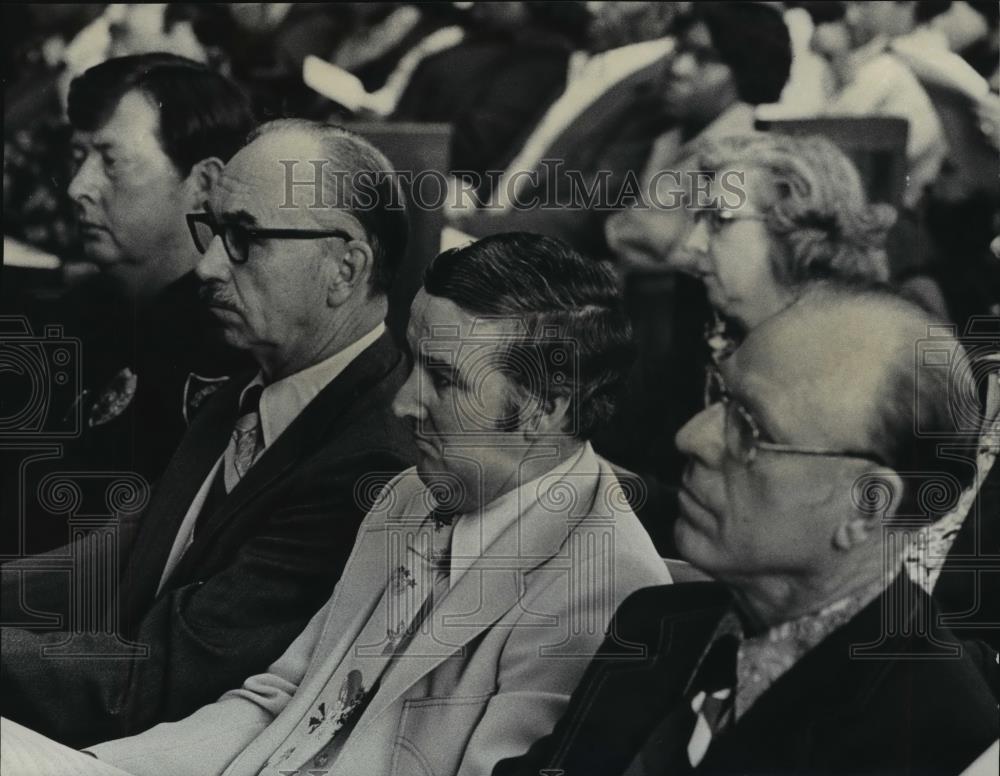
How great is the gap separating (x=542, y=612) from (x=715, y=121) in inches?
49.0

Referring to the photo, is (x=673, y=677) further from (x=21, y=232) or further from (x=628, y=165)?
(x=21, y=232)

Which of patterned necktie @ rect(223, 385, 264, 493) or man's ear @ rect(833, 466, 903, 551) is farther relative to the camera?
patterned necktie @ rect(223, 385, 264, 493)

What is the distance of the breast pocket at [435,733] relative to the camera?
10.5 ft

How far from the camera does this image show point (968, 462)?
10.7ft

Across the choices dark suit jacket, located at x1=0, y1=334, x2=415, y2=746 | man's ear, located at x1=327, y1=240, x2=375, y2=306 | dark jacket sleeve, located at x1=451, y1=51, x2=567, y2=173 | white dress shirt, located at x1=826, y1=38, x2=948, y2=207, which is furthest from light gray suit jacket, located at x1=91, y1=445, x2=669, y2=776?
white dress shirt, located at x1=826, y1=38, x2=948, y2=207

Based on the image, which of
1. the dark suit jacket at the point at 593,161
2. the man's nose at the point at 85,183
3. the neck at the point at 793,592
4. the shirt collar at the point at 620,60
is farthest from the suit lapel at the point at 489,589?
the man's nose at the point at 85,183

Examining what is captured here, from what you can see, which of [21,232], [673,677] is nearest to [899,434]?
[673,677]

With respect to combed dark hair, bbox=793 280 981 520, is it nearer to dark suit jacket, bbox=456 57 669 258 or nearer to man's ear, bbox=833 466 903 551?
man's ear, bbox=833 466 903 551

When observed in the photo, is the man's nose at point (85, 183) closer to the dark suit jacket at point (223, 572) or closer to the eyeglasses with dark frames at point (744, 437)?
the dark suit jacket at point (223, 572)

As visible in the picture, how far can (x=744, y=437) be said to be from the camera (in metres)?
3.20

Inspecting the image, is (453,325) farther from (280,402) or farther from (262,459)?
(262,459)

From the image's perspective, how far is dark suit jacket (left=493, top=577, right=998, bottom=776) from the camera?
3.23 m

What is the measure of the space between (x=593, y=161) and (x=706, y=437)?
0.71 meters

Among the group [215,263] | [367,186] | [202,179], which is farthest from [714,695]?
[202,179]
